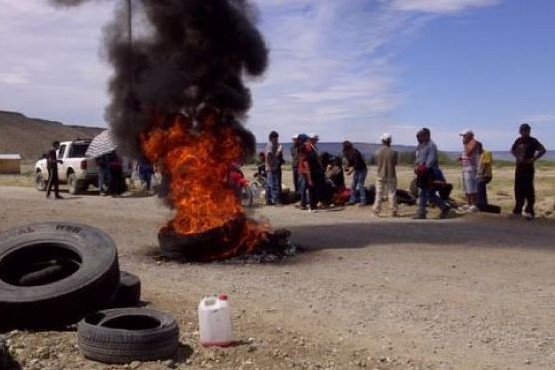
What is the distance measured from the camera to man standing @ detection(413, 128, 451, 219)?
14805 millimetres

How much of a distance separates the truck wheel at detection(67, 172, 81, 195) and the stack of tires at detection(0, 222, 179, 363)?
17.2m

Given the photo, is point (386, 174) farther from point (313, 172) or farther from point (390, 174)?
point (313, 172)

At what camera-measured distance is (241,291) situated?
26.2 ft

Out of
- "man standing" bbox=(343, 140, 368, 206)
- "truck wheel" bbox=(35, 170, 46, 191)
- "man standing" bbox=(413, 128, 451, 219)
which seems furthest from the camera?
"truck wheel" bbox=(35, 170, 46, 191)

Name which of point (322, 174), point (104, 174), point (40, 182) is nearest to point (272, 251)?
point (322, 174)

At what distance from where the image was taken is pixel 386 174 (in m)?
15.7

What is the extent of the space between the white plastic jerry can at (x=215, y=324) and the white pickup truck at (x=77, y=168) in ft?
59.6

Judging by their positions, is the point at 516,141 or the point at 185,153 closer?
the point at 185,153

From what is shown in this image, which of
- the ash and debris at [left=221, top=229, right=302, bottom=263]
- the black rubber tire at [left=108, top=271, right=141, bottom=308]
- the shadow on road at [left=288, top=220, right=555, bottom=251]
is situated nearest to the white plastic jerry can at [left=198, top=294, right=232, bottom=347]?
the black rubber tire at [left=108, top=271, right=141, bottom=308]

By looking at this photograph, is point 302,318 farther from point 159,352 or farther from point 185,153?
point 185,153

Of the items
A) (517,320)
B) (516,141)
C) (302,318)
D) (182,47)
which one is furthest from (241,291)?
(516,141)

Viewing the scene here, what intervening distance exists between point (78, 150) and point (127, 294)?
19.6m

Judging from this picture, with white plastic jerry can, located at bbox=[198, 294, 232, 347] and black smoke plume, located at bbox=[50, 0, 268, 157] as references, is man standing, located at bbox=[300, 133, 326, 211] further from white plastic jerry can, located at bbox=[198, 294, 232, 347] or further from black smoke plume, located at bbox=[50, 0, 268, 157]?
white plastic jerry can, located at bbox=[198, 294, 232, 347]

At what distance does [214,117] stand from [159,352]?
18.3ft
